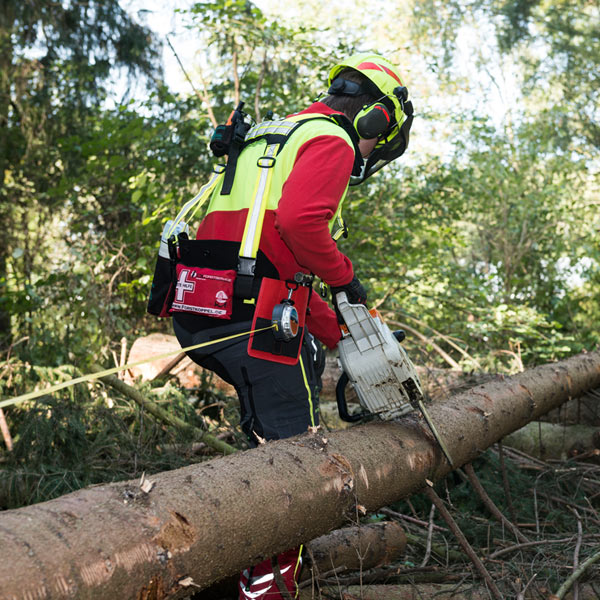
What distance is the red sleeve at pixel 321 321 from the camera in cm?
284

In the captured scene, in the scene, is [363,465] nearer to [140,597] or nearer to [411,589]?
[411,589]

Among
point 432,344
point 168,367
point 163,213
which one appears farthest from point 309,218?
point 163,213

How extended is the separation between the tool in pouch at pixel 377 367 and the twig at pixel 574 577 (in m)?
0.58

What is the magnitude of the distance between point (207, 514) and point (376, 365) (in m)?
1.06

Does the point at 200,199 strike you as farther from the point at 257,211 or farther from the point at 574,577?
the point at 574,577

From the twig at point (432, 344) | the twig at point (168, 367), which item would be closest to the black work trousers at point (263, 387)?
the twig at point (168, 367)

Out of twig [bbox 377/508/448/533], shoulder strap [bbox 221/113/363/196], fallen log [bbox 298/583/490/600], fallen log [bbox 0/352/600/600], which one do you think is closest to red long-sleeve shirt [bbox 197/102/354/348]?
shoulder strap [bbox 221/113/363/196]

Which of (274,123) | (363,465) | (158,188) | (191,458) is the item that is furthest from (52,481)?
(158,188)

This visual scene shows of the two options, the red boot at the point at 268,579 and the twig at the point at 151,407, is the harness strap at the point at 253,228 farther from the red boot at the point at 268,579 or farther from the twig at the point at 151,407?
the twig at the point at 151,407

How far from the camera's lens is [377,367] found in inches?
92.6

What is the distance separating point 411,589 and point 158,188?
5334mm

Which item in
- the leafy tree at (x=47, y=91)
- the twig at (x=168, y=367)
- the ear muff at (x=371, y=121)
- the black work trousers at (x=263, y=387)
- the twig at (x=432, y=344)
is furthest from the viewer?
the leafy tree at (x=47, y=91)

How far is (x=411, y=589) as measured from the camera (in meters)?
2.30

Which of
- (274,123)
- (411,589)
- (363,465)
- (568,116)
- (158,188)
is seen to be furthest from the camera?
(568,116)
